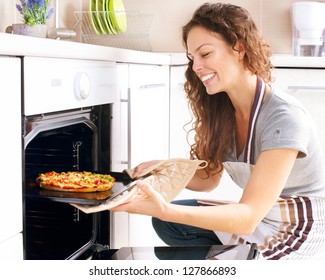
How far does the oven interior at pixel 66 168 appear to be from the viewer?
70.0 inches

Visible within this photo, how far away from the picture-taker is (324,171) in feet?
5.79

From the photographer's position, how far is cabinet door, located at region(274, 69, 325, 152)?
2.47 meters

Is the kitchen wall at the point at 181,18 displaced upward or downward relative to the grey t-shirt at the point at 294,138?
upward

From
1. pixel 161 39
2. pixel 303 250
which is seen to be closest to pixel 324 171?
pixel 303 250

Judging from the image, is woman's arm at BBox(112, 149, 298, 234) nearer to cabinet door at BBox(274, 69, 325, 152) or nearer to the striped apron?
the striped apron

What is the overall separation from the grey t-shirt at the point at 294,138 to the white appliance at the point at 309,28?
1149 mm

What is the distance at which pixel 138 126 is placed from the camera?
213 cm

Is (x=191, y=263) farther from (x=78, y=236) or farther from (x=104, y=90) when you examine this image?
(x=104, y=90)

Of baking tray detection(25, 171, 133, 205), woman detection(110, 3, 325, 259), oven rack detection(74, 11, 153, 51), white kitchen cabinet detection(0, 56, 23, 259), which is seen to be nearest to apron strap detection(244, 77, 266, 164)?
woman detection(110, 3, 325, 259)

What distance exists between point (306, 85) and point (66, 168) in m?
1.12

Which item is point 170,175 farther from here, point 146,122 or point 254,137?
point 146,122

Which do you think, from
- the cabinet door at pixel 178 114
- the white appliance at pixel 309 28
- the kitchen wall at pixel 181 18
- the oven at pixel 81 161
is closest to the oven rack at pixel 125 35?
the kitchen wall at pixel 181 18

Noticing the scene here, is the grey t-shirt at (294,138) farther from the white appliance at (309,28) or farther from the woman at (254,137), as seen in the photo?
the white appliance at (309,28)

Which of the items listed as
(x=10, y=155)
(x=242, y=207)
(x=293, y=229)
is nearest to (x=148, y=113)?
(x=293, y=229)
